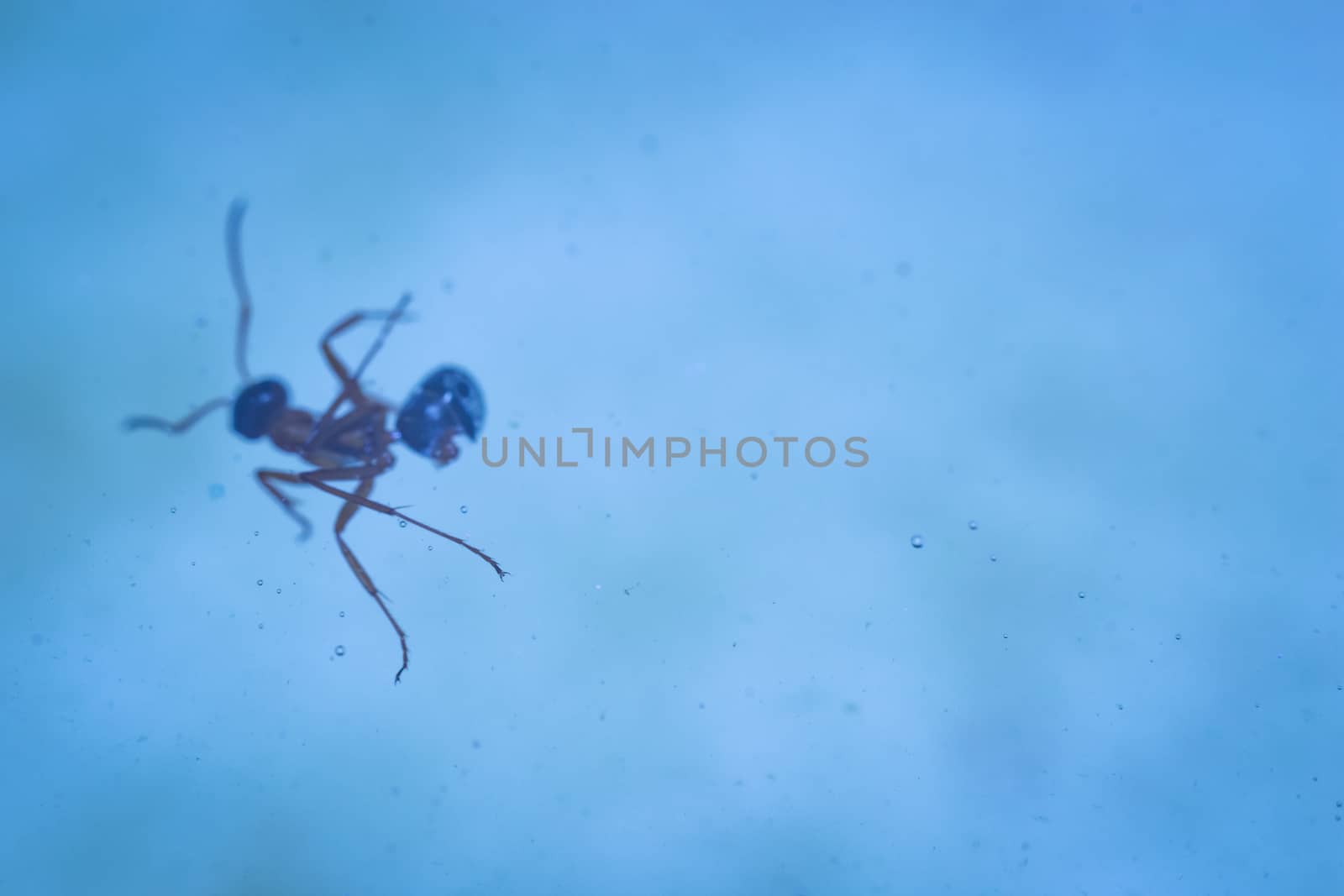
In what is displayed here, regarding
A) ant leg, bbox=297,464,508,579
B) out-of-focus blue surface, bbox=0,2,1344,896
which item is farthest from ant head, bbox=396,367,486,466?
out-of-focus blue surface, bbox=0,2,1344,896

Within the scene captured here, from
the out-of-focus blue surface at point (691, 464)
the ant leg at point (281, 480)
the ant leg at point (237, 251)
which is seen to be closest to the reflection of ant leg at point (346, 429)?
the ant leg at point (281, 480)

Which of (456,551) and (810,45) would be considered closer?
(456,551)

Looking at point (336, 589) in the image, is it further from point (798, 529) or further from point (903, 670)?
point (903, 670)

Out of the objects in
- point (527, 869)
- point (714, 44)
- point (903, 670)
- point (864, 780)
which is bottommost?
point (527, 869)

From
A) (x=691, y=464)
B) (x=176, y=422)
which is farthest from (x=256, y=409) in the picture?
(x=691, y=464)

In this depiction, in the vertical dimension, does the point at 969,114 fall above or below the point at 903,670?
above

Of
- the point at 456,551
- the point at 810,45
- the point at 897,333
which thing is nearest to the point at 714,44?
the point at 810,45
